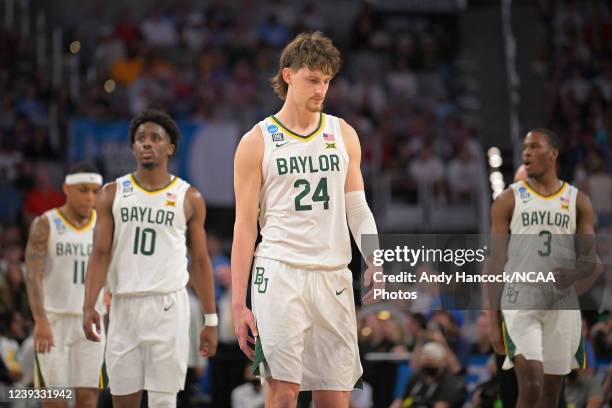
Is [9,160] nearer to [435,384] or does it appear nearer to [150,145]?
[435,384]

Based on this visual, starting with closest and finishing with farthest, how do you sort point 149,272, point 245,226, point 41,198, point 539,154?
point 245,226
point 149,272
point 539,154
point 41,198

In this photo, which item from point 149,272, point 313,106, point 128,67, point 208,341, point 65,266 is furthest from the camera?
point 128,67

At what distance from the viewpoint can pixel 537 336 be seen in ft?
26.6

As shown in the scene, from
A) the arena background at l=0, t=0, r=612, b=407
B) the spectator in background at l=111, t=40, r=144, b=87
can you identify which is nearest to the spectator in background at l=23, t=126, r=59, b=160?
the arena background at l=0, t=0, r=612, b=407

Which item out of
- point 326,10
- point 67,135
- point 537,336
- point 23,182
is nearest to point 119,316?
point 537,336

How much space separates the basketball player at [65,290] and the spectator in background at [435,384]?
395 centimetres

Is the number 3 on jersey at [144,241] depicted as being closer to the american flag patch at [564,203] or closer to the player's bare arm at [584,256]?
the player's bare arm at [584,256]

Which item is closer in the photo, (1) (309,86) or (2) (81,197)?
(1) (309,86)

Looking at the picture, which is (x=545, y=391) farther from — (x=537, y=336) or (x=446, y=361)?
(x=446, y=361)

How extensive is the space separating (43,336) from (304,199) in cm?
367

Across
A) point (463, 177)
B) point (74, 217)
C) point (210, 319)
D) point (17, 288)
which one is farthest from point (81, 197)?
point (463, 177)

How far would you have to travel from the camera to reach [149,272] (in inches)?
305

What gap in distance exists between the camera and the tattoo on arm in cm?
878

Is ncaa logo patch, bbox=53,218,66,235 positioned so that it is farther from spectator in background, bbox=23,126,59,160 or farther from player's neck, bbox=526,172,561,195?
spectator in background, bbox=23,126,59,160
